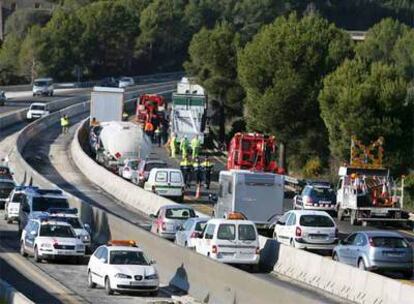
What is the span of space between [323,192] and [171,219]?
1295cm

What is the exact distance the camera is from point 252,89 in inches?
3088

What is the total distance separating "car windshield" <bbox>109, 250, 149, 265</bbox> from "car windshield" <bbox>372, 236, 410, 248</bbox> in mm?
6637

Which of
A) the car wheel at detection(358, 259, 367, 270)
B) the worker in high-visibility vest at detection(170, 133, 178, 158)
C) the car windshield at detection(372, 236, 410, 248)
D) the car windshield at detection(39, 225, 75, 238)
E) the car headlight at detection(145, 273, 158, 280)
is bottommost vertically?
the car headlight at detection(145, 273, 158, 280)

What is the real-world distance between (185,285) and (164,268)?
7.41 feet

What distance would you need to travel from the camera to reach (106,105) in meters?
88.6

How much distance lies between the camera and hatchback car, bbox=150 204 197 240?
42.4 meters

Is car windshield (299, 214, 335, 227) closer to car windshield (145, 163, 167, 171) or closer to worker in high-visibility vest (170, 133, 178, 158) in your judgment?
car windshield (145, 163, 167, 171)

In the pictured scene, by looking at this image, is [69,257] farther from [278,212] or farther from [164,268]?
[278,212]

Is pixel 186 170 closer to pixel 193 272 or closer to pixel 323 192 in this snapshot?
pixel 323 192

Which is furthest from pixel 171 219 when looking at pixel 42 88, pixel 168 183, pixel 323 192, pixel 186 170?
pixel 42 88

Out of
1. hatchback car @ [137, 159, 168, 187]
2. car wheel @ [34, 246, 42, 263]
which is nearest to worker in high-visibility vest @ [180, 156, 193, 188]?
hatchback car @ [137, 159, 168, 187]

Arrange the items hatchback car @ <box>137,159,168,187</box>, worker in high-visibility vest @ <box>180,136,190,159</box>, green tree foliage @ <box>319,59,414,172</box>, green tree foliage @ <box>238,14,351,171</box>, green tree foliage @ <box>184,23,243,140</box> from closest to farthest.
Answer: hatchback car @ <box>137,159,168,187</box> < green tree foliage @ <box>319,59,414,172</box> < worker in high-visibility vest @ <box>180,136,190,159</box> < green tree foliage @ <box>238,14,351,171</box> < green tree foliage @ <box>184,23,243,140</box>

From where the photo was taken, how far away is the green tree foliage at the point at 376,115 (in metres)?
64.3

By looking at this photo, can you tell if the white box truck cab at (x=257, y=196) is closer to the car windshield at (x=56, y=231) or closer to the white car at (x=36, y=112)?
the car windshield at (x=56, y=231)
